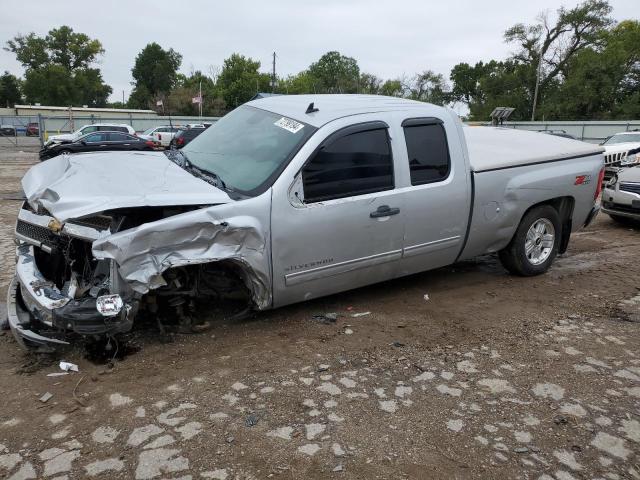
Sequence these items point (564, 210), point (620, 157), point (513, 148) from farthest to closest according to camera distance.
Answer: point (620, 157), point (564, 210), point (513, 148)

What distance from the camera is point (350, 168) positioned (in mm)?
4191

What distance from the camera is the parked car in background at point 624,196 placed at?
829 centimetres

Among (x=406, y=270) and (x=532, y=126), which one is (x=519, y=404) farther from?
(x=532, y=126)

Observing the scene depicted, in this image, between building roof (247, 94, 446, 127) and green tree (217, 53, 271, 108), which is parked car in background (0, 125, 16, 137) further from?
building roof (247, 94, 446, 127)

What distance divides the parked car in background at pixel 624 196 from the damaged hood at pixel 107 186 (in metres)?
7.41

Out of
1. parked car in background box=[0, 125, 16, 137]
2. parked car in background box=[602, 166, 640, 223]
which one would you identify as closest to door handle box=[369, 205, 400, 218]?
parked car in background box=[602, 166, 640, 223]

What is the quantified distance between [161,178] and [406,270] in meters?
2.32

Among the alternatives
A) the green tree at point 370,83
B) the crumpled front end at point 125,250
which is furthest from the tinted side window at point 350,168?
the green tree at point 370,83

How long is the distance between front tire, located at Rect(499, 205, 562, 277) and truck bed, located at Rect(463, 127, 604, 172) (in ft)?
1.95

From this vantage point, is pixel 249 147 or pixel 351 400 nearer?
pixel 351 400

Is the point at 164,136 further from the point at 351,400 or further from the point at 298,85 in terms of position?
the point at 298,85

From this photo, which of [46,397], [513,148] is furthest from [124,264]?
[513,148]

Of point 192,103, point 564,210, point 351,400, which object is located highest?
point 192,103

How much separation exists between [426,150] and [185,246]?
2.38 metres
